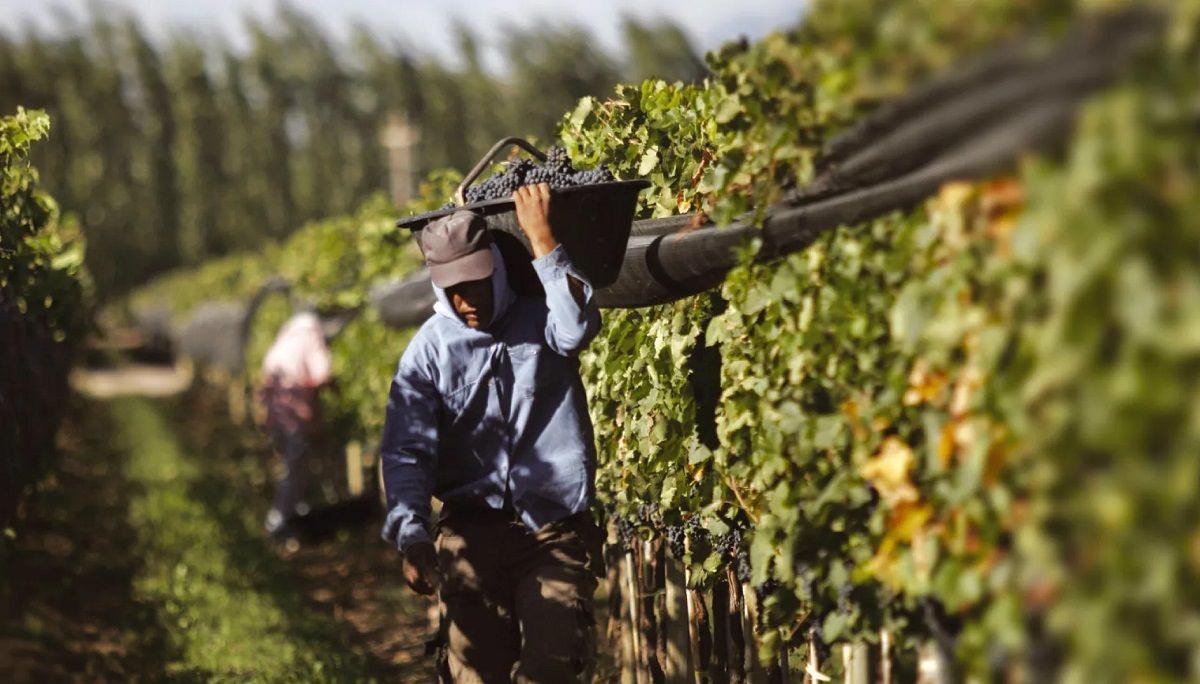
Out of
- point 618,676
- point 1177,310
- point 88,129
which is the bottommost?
point 618,676

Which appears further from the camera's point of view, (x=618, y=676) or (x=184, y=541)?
(x=184, y=541)

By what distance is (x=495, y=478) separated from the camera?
3885 millimetres

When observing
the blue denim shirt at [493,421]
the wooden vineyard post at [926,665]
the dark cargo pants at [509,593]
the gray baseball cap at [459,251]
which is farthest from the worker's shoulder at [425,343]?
the wooden vineyard post at [926,665]

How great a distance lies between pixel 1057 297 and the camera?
1815mm

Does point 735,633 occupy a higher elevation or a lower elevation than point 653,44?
lower

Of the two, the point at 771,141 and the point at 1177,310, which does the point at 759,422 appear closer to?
the point at 771,141

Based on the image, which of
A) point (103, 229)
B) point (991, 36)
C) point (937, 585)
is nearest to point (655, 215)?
point (937, 585)

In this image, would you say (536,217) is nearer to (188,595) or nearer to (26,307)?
(26,307)

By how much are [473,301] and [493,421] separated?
0.37 meters

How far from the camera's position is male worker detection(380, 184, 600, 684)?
379 cm

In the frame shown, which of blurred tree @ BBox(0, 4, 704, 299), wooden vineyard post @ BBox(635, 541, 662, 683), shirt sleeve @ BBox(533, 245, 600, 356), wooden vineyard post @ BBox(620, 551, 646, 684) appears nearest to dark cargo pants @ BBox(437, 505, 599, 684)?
shirt sleeve @ BBox(533, 245, 600, 356)

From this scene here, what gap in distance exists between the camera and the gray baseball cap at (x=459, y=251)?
367 centimetres

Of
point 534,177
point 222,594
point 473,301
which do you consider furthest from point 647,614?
point 222,594

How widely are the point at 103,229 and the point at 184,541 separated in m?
48.7
